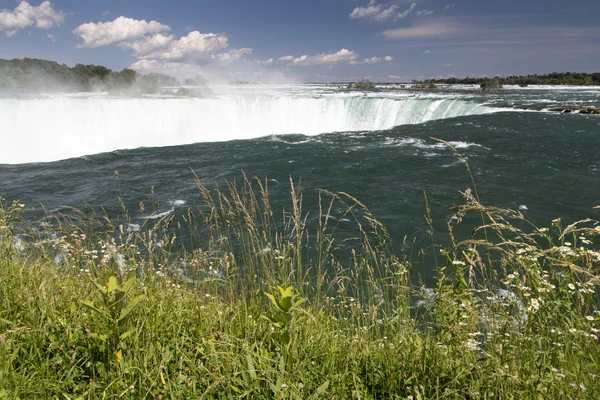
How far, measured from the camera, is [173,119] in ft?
80.7

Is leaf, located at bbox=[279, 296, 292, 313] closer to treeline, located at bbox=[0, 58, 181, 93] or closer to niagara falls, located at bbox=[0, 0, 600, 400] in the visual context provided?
niagara falls, located at bbox=[0, 0, 600, 400]

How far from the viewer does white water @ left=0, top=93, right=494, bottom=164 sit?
20812 millimetres

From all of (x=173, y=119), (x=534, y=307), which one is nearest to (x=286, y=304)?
(x=534, y=307)

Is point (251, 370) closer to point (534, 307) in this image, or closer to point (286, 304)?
point (286, 304)

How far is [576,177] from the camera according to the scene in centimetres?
1167

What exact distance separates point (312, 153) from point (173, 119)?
11954 mm

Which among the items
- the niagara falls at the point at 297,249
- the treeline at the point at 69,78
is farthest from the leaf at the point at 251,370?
the treeline at the point at 69,78

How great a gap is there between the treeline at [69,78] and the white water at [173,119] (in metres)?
16.9

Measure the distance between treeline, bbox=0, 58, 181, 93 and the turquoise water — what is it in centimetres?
2118

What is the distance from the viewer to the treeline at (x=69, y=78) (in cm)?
3750

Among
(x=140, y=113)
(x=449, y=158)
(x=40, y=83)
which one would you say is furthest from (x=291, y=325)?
(x=40, y=83)

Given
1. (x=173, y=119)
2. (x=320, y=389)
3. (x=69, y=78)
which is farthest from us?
(x=69, y=78)

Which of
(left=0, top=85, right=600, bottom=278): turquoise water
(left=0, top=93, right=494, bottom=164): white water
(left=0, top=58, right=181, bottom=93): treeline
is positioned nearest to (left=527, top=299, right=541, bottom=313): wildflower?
(left=0, top=85, right=600, bottom=278): turquoise water

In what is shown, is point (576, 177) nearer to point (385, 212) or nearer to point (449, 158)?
point (449, 158)
